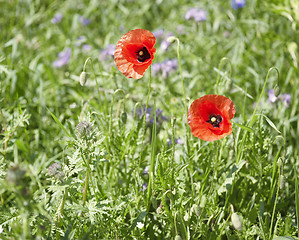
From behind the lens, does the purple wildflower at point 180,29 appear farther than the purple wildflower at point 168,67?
Yes

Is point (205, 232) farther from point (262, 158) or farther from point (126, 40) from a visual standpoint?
point (126, 40)

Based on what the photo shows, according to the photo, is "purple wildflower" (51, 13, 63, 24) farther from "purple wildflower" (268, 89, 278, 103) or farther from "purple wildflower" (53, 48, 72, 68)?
"purple wildflower" (268, 89, 278, 103)

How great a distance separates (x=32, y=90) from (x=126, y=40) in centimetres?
142

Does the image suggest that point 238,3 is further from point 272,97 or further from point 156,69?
point 272,97

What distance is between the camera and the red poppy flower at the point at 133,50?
1.63m

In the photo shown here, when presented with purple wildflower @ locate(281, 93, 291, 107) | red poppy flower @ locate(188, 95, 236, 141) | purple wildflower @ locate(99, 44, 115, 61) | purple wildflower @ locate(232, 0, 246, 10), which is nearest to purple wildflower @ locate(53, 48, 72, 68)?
purple wildflower @ locate(99, 44, 115, 61)

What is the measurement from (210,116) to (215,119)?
1.0 inches

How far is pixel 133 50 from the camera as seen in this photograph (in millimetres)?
1722

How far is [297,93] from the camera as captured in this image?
265 cm

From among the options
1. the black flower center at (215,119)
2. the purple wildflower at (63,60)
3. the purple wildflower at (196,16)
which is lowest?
the purple wildflower at (63,60)

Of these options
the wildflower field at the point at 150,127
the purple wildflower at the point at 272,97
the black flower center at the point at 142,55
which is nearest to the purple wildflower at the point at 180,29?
the wildflower field at the point at 150,127

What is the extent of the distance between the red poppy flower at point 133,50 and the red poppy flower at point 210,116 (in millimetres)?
284

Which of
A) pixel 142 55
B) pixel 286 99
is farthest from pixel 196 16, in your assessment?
pixel 142 55

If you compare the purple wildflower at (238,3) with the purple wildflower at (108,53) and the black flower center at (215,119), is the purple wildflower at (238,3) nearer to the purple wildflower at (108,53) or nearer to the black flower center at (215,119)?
the purple wildflower at (108,53)
